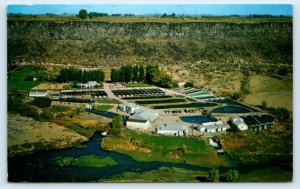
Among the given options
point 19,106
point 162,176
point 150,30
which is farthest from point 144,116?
point 19,106

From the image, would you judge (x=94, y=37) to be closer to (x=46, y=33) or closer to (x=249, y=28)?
(x=46, y=33)

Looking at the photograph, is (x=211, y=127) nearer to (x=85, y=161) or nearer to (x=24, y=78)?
(x=85, y=161)

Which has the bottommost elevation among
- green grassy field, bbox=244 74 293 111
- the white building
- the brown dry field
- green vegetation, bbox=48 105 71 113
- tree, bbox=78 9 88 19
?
the brown dry field

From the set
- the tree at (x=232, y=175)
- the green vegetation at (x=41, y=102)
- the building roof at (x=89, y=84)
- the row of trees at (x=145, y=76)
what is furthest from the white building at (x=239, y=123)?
the green vegetation at (x=41, y=102)

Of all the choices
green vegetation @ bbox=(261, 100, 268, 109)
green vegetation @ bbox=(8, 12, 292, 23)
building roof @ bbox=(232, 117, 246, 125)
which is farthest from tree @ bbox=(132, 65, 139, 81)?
green vegetation @ bbox=(261, 100, 268, 109)

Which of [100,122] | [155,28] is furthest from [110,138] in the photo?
[155,28]

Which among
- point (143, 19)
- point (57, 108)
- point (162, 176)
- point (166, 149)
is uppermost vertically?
point (143, 19)

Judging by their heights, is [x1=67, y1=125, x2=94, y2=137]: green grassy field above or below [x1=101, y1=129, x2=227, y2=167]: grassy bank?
above

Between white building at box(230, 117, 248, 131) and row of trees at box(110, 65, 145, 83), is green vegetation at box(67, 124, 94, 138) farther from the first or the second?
white building at box(230, 117, 248, 131)
